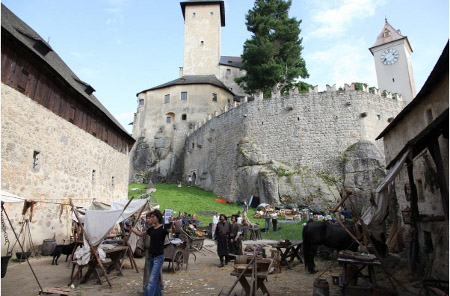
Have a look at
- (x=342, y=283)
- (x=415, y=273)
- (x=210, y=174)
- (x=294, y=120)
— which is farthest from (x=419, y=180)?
(x=210, y=174)

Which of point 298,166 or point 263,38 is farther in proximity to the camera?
point 263,38

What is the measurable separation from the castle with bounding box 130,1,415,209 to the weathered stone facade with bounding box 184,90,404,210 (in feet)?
0.28

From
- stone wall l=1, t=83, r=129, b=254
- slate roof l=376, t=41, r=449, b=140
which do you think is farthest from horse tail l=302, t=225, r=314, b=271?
stone wall l=1, t=83, r=129, b=254

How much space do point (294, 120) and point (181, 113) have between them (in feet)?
65.7

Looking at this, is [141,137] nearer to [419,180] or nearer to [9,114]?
[9,114]

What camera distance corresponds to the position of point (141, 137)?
44.1 m

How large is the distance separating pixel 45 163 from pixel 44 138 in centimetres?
107

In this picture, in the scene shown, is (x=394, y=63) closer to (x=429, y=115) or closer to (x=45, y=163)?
(x=429, y=115)

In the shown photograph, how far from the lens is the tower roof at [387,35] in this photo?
42.7m

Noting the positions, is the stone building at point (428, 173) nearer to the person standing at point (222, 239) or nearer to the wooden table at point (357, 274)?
the wooden table at point (357, 274)

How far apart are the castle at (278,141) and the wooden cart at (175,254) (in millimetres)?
16213

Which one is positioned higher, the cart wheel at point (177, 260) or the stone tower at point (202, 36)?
the stone tower at point (202, 36)

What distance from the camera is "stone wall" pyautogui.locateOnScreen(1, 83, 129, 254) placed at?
415 inches

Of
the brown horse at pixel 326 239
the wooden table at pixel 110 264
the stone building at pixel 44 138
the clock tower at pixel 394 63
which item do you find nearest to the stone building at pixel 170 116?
the clock tower at pixel 394 63
